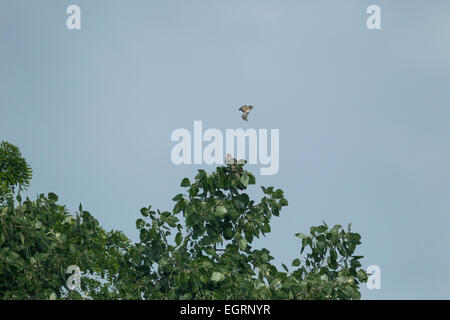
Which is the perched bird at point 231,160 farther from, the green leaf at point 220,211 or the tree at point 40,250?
the tree at point 40,250

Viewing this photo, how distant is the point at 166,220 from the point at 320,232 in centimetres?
261

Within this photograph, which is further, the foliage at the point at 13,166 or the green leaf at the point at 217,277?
the foliage at the point at 13,166

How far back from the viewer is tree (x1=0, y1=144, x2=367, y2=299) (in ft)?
29.9

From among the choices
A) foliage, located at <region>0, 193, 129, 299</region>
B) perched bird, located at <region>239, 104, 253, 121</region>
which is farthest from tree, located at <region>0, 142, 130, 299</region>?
perched bird, located at <region>239, 104, 253, 121</region>

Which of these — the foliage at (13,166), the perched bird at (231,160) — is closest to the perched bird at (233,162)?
the perched bird at (231,160)

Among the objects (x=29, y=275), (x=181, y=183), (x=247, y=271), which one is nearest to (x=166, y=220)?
(x=181, y=183)

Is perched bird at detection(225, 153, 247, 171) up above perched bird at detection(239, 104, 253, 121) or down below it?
below

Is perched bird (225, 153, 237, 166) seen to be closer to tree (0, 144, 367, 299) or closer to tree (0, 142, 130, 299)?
tree (0, 144, 367, 299)

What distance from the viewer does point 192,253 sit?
9945mm

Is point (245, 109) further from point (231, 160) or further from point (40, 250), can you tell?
point (40, 250)

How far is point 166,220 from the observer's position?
387 inches

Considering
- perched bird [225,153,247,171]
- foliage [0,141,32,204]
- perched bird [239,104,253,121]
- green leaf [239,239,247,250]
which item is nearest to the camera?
green leaf [239,239,247,250]

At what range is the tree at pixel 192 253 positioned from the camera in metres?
9.12
